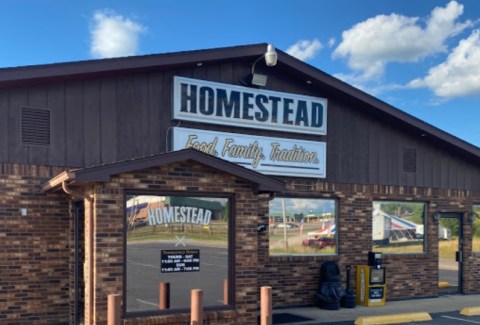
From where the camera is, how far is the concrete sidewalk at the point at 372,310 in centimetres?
1141

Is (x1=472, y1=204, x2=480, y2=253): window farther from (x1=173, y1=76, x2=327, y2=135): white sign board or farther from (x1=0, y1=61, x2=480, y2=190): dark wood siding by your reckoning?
(x1=173, y1=76, x2=327, y2=135): white sign board

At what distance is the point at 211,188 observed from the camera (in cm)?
A: 921

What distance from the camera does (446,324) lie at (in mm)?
11266

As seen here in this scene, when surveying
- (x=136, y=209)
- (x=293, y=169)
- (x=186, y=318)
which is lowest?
(x=186, y=318)

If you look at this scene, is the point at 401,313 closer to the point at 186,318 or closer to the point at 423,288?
the point at 423,288

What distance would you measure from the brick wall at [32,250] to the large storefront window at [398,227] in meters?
8.33

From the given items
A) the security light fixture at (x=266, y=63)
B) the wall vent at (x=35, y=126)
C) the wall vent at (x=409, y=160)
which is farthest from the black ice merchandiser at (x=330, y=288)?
the wall vent at (x=35, y=126)

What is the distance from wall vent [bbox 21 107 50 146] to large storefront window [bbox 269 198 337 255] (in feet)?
18.1

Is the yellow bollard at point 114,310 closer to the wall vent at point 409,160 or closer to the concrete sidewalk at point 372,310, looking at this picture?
the concrete sidewalk at point 372,310

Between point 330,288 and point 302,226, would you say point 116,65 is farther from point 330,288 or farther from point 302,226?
point 330,288

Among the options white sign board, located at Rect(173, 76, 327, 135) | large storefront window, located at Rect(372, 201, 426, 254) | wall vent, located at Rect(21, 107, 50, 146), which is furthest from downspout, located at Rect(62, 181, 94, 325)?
large storefront window, located at Rect(372, 201, 426, 254)

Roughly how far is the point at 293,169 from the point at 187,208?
444 cm

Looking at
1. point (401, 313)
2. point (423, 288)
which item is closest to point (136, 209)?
point (401, 313)

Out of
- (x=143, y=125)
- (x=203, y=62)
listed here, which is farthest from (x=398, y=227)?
(x=143, y=125)
